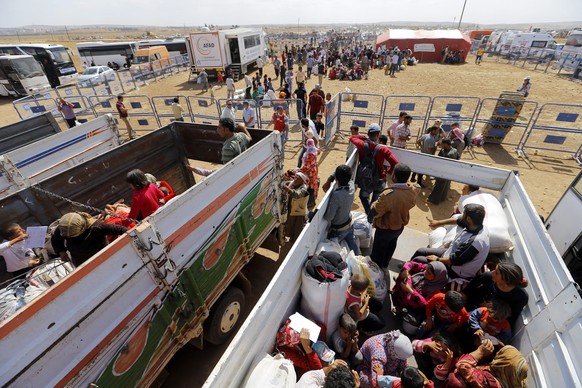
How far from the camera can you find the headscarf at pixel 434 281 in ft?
9.46

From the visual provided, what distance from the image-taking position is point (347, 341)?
2633 mm

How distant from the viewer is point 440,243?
12.7ft

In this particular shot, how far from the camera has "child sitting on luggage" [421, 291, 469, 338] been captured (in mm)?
2531

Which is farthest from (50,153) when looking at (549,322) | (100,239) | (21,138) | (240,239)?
(549,322)

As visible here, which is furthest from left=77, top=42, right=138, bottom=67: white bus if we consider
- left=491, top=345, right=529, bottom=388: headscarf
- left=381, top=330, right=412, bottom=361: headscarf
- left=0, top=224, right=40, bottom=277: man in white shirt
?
left=491, top=345, right=529, bottom=388: headscarf

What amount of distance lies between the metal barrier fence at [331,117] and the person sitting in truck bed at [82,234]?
274 inches

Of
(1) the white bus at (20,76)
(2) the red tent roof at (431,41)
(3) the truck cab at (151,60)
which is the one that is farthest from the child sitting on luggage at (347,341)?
(2) the red tent roof at (431,41)

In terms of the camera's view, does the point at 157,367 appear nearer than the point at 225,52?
Yes

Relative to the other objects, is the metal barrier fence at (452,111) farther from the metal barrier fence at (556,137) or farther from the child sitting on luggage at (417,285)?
the child sitting on luggage at (417,285)

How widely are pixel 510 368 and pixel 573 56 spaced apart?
96.6 ft

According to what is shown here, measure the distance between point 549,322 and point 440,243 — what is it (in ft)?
5.92

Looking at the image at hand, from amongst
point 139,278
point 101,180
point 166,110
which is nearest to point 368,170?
point 139,278

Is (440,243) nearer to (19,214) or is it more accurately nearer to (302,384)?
(302,384)

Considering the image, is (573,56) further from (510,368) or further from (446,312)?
(510,368)
